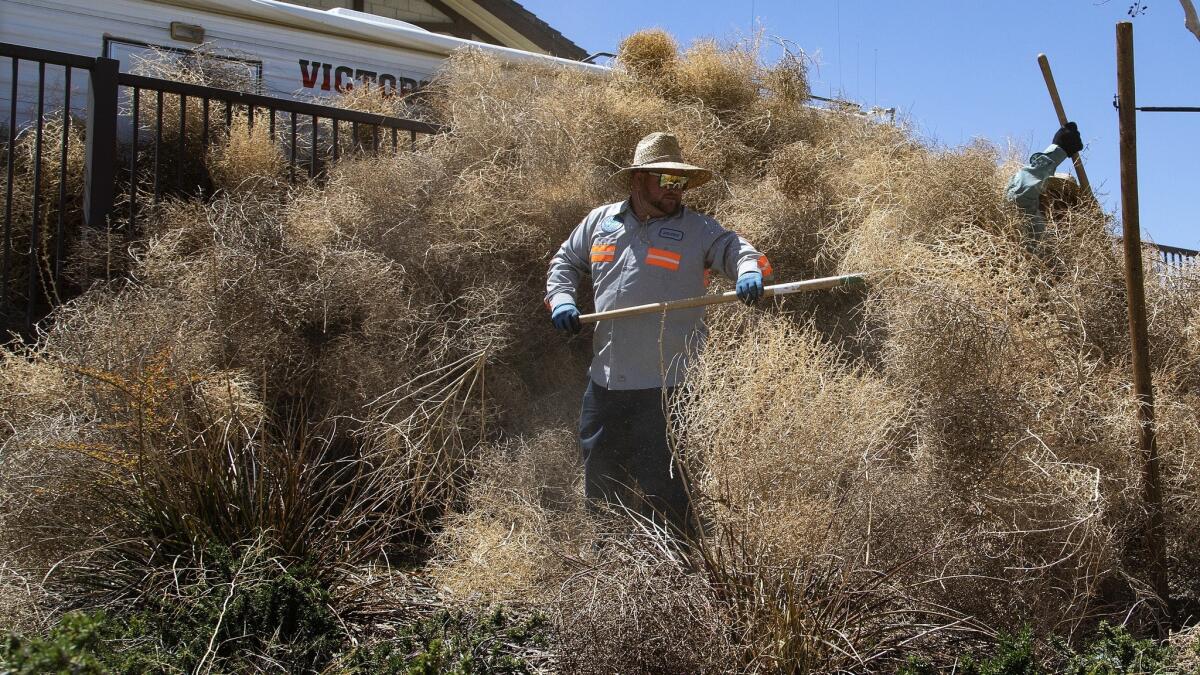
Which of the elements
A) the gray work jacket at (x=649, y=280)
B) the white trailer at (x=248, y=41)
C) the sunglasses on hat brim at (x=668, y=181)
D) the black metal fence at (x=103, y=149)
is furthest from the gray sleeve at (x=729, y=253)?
the white trailer at (x=248, y=41)

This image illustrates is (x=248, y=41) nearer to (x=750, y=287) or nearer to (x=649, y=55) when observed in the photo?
(x=649, y=55)

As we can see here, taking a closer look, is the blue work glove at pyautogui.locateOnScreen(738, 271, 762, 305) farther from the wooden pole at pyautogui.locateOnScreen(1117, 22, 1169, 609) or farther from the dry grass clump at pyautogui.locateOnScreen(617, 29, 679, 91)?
the dry grass clump at pyautogui.locateOnScreen(617, 29, 679, 91)

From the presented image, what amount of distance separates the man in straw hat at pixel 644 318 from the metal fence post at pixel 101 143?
9.47ft

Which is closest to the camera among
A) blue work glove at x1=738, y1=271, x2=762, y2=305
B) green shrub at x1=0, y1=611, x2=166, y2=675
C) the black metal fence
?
green shrub at x1=0, y1=611, x2=166, y2=675

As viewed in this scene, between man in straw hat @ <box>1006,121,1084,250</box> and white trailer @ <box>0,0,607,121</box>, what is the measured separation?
420 cm

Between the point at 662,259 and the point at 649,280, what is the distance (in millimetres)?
117

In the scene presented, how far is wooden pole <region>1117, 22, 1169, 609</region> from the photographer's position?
4285mm

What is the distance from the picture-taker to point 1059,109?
5391 mm

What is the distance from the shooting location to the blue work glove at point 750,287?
4.59 m

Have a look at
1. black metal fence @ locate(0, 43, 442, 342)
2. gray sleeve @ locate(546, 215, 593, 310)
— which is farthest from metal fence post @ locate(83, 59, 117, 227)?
gray sleeve @ locate(546, 215, 593, 310)

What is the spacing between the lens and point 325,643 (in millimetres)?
3504

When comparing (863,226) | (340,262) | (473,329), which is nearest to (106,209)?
(340,262)

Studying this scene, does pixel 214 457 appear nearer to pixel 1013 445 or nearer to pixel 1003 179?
pixel 1013 445

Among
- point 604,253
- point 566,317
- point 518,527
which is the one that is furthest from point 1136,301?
point 518,527
